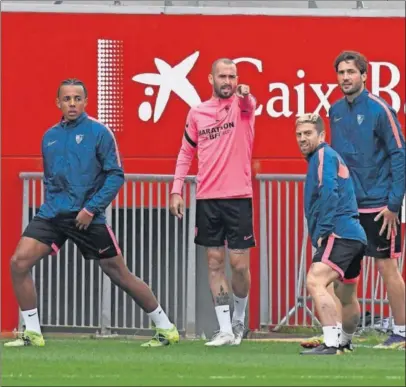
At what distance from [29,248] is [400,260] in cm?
409

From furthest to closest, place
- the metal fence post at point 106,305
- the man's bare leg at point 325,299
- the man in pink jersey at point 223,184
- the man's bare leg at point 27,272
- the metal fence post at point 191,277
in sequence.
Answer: the metal fence post at point 106,305 → the metal fence post at point 191,277 → the man in pink jersey at point 223,184 → the man's bare leg at point 27,272 → the man's bare leg at point 325,299

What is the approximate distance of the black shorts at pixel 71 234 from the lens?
1280 centimetres

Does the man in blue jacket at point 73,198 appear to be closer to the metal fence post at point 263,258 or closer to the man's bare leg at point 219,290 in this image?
the man's bare leg at point 219,290

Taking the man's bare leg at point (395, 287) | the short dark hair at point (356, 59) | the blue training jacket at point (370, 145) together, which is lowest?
the man's bare leg at point (395, 287)

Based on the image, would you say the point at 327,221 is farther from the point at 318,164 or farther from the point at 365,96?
the point at 365,96

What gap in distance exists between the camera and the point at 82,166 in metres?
12.8

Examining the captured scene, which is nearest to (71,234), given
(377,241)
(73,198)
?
(73,198)

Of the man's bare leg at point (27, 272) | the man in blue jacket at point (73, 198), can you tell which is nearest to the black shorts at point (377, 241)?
the man in blue jacket at point (73, 198)

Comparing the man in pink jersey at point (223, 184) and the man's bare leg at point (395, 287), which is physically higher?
the man in pink jersey at point (223, 184)

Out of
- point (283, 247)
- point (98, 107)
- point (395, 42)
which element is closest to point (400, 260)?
point (283, 247)

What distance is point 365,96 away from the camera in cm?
1237

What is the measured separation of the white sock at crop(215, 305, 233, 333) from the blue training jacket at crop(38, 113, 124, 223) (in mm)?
1187

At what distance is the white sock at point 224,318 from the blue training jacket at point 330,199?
56.7 inches

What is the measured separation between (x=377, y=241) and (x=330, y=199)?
0.92 m
